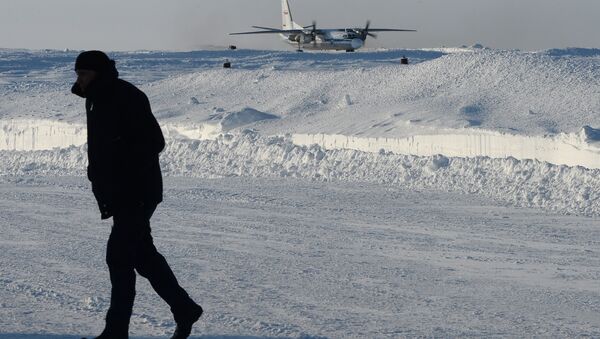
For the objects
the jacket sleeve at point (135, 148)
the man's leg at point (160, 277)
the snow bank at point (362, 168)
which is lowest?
the snow bank at point (362, 168)

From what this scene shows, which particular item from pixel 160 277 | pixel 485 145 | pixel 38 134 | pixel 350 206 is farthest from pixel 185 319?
pixel 38 134

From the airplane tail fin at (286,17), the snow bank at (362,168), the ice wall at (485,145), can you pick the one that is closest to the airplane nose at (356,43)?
the airplane tail fin at (286,17)

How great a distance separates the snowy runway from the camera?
633 centimetres

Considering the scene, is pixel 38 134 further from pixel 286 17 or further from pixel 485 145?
pixel 286 17

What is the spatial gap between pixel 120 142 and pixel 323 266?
3.58 m

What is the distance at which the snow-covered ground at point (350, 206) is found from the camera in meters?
6.72

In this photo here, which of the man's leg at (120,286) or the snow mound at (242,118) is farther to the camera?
the snow mound at (242,118)

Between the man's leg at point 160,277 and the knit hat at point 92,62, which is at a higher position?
the knit hat at point 92,62

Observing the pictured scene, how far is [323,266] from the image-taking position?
8523mm

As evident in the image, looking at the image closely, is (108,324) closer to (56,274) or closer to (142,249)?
(142,249)

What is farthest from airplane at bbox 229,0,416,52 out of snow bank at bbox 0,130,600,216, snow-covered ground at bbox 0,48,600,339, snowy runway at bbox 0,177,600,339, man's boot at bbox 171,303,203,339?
man's boot at bbox 171,303,203,339

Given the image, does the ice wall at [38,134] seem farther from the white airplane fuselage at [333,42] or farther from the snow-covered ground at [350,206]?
the white airplane fuselage at [333,42]

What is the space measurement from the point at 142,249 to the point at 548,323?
2.43m

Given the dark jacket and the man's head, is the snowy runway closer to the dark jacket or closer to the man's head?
the dark jacket
